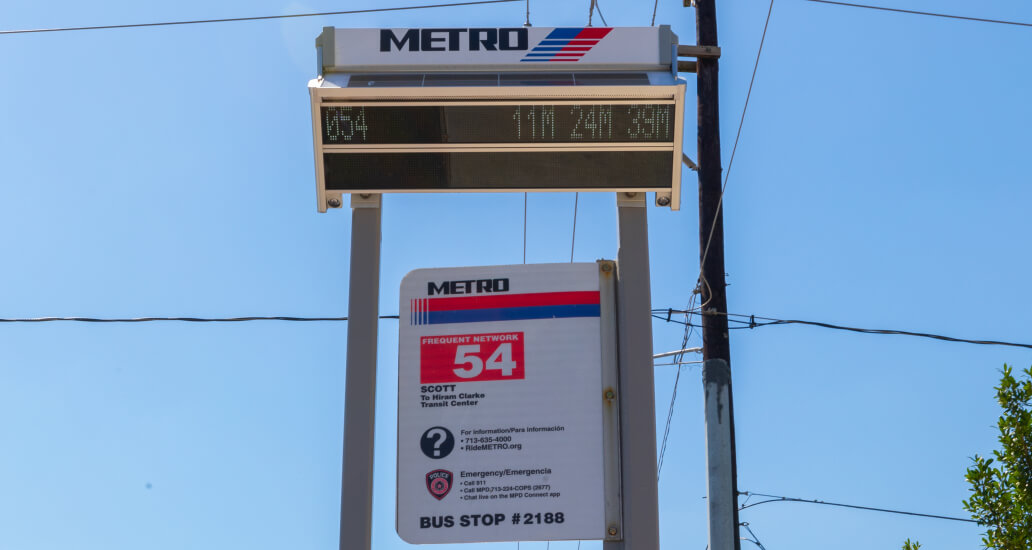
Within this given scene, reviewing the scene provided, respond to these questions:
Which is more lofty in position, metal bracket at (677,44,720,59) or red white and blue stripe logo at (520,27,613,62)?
metal bracket at (677,44,720,59)

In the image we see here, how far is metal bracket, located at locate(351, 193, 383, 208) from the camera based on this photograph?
4905mm

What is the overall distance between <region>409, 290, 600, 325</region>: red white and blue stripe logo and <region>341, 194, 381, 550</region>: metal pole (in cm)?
24

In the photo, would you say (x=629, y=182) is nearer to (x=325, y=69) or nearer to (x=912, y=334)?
(x=325, y=69)

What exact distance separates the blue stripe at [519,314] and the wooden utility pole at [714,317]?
6.54 m

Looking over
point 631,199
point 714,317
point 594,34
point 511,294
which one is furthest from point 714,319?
point 594,34

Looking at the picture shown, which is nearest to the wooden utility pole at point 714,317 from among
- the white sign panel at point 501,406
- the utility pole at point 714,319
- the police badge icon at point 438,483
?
the utility pole at point 714,319

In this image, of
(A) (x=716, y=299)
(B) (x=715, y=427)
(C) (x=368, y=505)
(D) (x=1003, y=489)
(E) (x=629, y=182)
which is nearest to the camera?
(C) (x=368, y=505)

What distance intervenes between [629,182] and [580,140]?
0.93 ft

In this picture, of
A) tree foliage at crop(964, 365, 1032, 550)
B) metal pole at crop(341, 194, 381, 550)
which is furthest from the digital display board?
tree foliage at crop(964, 365, 1032, 550)

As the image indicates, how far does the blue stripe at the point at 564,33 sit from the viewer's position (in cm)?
468

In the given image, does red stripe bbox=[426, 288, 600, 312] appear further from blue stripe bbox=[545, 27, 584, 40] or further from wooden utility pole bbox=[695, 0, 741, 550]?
wooden utility pole bbox=[695, 0, 741, 550]

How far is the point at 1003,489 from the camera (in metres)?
8.30

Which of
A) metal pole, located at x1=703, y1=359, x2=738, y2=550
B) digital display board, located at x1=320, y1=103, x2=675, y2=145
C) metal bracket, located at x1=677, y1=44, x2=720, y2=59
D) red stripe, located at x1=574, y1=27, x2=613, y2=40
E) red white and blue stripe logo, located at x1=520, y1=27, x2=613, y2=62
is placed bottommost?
metal pole, located at x1=703, y1=359, x2=738, y2=550

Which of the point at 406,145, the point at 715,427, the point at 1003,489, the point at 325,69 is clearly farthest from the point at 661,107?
the point at 715,427
